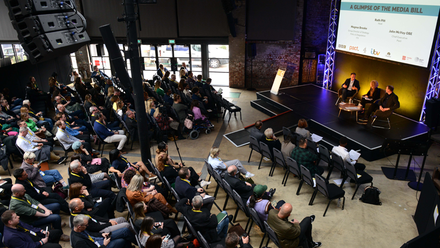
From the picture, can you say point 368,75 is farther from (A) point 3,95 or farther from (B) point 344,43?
(A) point 3,95

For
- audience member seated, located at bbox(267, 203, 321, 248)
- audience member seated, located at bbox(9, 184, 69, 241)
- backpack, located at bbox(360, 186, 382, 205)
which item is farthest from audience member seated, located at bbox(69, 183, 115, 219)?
backpack, located at bbox(360, 186, 382, 205)

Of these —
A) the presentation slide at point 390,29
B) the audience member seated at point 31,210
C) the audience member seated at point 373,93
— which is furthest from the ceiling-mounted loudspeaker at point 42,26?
the presentation slide at point 390,29

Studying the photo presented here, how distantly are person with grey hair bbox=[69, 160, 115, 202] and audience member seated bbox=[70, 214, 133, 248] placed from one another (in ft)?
3.68

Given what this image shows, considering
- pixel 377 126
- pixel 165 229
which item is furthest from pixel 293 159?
pixel 377 126

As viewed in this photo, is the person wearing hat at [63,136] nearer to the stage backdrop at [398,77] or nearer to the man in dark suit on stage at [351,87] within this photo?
the man in dark suit on stage at [351,87]

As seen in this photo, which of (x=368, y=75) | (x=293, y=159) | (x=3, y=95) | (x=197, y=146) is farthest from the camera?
(x=368, y=75)

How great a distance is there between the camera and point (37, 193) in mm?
4996

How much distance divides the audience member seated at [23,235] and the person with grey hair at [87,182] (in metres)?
0.95

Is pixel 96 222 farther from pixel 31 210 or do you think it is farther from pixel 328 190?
pixel 328 190

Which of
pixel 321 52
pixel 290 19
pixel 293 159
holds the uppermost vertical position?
pixel 290 19

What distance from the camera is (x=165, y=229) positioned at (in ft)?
14.2

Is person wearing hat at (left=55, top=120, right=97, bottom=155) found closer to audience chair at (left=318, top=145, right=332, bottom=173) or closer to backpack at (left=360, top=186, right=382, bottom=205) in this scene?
audience chair at (left=318, top=145, right=332, bottom=173)

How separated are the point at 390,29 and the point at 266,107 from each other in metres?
4.56

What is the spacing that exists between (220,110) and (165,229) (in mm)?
6971
